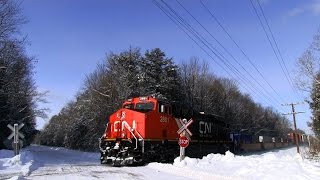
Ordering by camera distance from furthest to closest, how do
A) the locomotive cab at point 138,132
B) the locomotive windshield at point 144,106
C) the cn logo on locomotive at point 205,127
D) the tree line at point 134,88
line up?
the tree line at point 134,88 → the cn logo on locomotive at point 205,127 → the locomotive windshield at point 144,106 → the locomotive cab at point 138,132

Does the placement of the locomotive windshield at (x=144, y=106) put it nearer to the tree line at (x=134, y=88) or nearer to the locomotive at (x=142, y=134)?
the locomotive at (x=142, y=134)

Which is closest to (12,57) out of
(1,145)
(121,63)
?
(1,145)

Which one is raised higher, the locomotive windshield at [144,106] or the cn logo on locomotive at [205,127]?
the locomotive windshield at [144,106]

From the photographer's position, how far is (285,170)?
1327 cm

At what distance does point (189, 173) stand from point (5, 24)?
22.5 metres

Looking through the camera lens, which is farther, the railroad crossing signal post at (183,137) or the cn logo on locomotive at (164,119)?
the cn logo on locomotive at (164,119)

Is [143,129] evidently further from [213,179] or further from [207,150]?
[207,150]

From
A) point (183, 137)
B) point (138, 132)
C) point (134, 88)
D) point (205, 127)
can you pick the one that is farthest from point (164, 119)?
point (134, 88)

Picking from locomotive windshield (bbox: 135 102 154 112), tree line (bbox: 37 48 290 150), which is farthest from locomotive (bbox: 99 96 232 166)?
tree line (bbox: 37 48 290 150)

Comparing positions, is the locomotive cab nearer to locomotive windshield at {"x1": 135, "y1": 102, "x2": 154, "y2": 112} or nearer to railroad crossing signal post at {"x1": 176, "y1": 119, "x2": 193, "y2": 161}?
locomotive windshield at {"x1": 135, "y1": 102, "x2": 154, "y2": 112}

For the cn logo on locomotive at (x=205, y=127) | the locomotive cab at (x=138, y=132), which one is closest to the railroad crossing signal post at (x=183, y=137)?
the locomotive cab at (x=138, y=132)

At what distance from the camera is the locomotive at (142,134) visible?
63.1 ft

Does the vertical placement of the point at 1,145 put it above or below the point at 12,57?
below

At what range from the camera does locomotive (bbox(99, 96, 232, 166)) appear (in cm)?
1923
